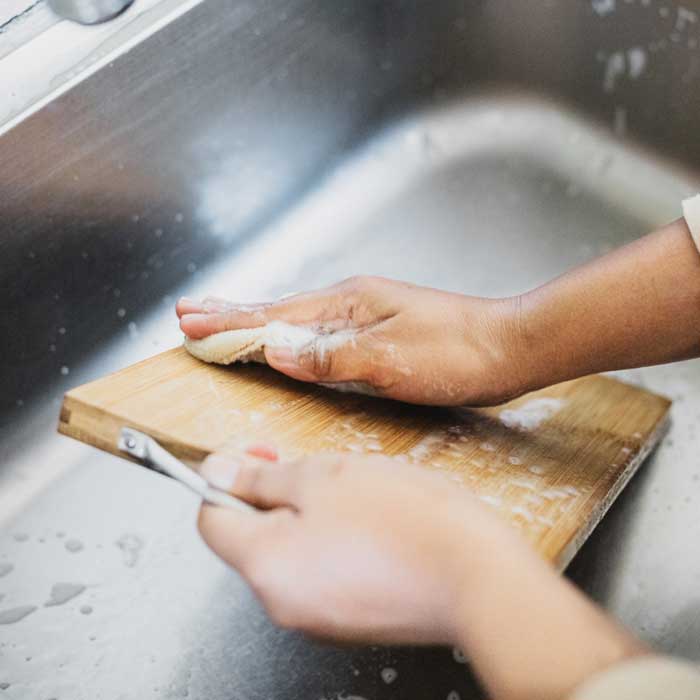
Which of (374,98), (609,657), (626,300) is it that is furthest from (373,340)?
(374,98)

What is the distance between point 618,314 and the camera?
0.67 m

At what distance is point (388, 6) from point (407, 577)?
852 mm

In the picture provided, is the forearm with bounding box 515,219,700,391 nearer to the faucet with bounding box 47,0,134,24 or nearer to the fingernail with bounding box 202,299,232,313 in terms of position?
the fingernail with bounding box 202,299,232,313

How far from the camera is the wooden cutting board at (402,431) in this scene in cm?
→ 61

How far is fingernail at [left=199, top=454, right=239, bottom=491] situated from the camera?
50 centimetres

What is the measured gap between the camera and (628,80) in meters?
1.06

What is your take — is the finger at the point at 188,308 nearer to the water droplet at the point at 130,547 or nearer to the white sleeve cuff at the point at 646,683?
the water droplet at the point at 130,547

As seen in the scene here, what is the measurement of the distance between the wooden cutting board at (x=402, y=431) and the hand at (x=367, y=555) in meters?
0.14

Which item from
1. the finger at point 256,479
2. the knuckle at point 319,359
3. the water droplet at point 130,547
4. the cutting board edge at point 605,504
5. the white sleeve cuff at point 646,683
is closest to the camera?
the white sleeve cuff at point 646,683

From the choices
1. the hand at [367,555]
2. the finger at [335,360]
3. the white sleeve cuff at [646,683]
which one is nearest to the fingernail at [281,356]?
the finger at [335,360]

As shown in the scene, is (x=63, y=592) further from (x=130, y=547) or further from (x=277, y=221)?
(x=277, y=221)

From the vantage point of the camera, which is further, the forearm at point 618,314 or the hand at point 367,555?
the forearm at point 618,314

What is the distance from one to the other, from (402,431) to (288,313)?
14 centimetres

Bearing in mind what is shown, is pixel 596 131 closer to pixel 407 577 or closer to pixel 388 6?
pixel 388 6
